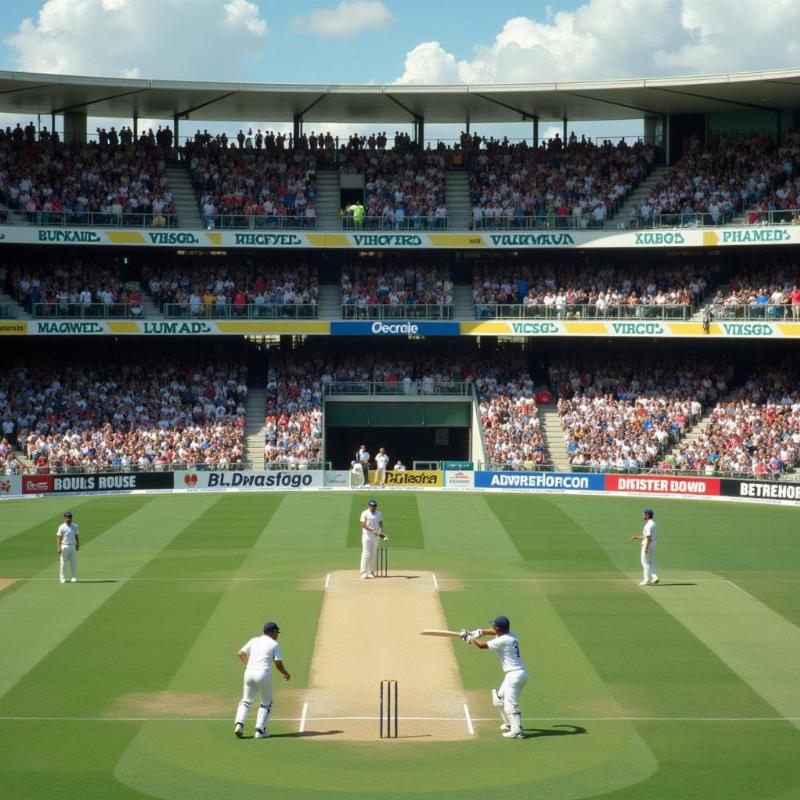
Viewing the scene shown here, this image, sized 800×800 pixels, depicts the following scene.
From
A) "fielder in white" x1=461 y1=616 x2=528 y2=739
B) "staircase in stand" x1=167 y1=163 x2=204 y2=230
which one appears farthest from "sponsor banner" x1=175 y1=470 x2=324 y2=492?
"fielder in white" x1=461 y1=616 x2=528 y2=739

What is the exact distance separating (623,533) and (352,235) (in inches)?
840

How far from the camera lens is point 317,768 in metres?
14.7

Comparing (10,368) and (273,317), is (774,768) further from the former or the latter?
(10,368)

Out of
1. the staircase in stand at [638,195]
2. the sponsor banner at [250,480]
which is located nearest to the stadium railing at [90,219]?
the sponsor banner at [250,480]

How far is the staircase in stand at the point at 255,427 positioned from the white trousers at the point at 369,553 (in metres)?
20.2

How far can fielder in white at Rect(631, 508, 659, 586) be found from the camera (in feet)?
86.0

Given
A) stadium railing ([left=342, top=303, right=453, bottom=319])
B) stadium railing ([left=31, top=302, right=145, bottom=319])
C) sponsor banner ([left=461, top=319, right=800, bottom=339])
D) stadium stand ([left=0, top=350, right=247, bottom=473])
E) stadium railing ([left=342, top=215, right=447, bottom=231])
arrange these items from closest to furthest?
stadium stand ([left=0, top=350, right=247, bottom=473]) → sponsor banner ([left=461, top=319, right=800, bottom=339]) → stadium railing ([left=31, top=302, right=145, bottom=319]) → stadium railing ([left=342, top=303, right=453, bottom=319]) → stadium railing ([left=342, top=215, right=447, bottom=231])

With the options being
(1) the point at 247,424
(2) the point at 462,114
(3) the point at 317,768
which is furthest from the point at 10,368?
(3) the point at 317,768

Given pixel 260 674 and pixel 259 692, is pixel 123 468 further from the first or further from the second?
pixel 260 674

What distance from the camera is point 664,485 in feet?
147

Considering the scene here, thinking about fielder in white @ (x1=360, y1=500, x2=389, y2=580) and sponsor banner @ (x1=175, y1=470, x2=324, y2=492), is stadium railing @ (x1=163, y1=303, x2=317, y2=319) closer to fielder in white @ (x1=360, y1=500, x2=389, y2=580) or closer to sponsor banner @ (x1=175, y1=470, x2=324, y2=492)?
sponsor banner @ (x1=175, y1=470, x2=324, y2=492)

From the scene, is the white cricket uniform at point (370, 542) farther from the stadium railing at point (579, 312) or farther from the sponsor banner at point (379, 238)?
the sponsor banner at point (379, 238)

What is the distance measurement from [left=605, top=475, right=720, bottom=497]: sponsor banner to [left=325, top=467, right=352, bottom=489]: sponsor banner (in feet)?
32.2

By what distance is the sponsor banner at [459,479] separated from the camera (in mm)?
47344
